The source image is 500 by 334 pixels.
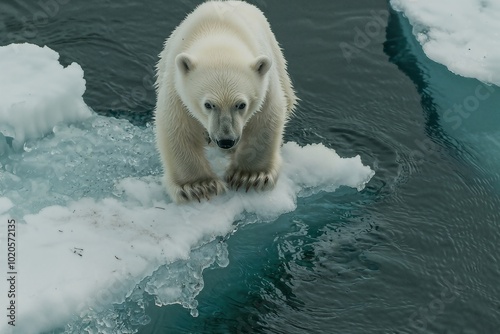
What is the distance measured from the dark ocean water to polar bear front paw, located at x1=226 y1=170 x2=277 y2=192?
29cm

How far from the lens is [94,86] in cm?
745

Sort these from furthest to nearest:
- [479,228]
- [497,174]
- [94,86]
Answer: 1. [94,86]
2. [497,174]
3. [479,228]

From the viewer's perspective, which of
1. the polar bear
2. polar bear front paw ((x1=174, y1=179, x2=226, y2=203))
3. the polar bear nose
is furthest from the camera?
polar bear front paw ((x1=174, y1=179, x2=226, y2=203))

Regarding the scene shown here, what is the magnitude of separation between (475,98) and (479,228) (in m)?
1.61

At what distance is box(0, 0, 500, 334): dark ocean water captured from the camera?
18.5 ft

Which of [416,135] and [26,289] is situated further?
[416,135]

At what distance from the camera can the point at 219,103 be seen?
5.03 meters

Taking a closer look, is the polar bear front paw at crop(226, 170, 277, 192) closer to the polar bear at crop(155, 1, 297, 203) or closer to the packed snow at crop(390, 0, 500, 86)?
the polar bear at crop(155, 1, 297, 203)

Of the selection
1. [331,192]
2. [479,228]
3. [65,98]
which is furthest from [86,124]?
[479,228]

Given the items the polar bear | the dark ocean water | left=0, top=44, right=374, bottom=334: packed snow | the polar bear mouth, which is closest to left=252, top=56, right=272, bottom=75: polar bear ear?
the polar bear

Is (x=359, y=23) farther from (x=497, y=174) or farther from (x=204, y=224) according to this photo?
(x=204, y=224)

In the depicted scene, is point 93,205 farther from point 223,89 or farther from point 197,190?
point 223,89

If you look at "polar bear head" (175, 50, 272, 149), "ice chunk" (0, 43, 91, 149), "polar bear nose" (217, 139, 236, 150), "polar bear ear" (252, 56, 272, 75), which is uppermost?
"polar bear ear" (252, 56, 272, 75)

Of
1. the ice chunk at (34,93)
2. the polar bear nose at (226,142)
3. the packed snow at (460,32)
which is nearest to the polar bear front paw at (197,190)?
the polar bear nose at (226,142)
